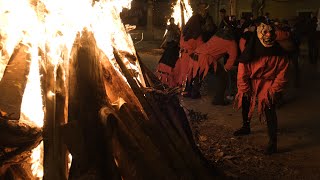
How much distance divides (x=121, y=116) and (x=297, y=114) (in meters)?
5.41

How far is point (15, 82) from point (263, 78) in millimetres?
3687

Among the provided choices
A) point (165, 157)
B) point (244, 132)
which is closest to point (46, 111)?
point (165, 157)

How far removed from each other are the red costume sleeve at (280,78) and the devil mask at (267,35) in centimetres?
32

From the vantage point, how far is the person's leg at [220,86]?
8922 mm

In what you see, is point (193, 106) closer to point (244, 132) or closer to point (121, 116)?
point (244, 132)

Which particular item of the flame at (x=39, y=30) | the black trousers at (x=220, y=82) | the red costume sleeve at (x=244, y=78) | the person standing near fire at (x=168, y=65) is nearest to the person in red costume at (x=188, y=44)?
the person standing near fire at (x=168, y=65)

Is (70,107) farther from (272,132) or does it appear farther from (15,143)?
(272,132)

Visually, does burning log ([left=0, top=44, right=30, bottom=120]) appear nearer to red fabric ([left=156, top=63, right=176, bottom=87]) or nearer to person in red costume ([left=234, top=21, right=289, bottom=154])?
person in red costume ([left=234, top=21, right=289, bottom=154])

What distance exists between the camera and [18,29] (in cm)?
372

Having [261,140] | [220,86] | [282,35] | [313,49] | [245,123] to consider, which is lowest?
[261,140]

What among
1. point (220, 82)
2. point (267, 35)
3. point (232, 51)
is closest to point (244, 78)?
point (267, 35)

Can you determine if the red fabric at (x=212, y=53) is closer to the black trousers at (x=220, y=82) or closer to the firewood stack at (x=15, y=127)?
the black trousers at (x=220, y=82)

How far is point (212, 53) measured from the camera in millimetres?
8328

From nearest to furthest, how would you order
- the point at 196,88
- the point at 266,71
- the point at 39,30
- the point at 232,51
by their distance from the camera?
1. the point at 39,30
2. the point at 266,71
3. the point at 232,51
4. the point at 196,88
